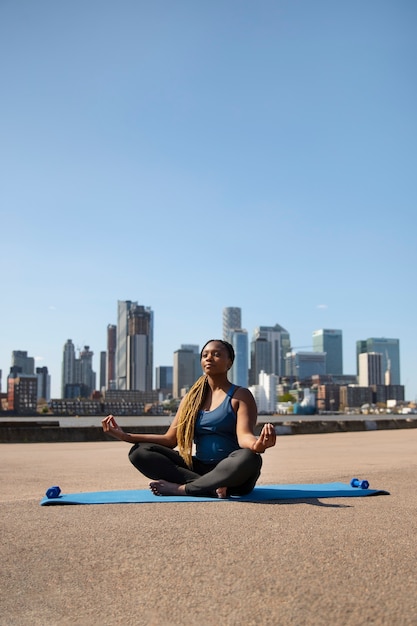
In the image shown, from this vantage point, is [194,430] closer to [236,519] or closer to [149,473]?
[149,473]

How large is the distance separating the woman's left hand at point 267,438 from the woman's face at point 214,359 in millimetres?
896

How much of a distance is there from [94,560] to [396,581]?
1427mm

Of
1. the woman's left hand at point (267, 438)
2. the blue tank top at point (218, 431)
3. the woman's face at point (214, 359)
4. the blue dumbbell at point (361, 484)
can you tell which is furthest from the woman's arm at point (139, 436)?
the blue dumbbell at point (361, 484)

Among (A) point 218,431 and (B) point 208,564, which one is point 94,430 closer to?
(A) point 218,431

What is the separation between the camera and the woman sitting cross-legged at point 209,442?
17.3 ft

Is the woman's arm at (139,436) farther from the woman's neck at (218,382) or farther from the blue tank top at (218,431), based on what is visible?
the woman's neck at (218,382)

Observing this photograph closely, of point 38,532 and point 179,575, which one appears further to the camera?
point 38,532

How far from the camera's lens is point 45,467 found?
36.2ft

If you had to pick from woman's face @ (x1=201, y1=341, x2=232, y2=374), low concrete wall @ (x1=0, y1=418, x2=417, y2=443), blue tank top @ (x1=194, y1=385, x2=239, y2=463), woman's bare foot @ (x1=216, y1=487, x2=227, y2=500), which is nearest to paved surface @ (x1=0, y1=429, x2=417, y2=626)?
woman's bare foot @ (x1=216, y1=487, x2=227, y2=500)

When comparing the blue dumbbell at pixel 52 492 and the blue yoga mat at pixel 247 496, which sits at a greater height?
the blue dumbbell at pixel 52 492

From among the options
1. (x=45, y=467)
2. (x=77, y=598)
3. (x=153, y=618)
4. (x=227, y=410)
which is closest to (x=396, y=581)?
(x=153, y=618)

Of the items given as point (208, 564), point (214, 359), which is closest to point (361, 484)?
point (214, 359)

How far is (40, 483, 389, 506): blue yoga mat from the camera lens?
17.0ft

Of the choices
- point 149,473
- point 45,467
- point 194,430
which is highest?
point 194,430
